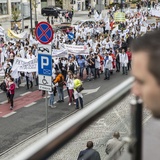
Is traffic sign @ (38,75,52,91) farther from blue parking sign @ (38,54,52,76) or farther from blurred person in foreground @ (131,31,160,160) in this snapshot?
blurred person in foreground @ (131,31,160,160)

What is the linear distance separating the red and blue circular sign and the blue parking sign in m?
0.70

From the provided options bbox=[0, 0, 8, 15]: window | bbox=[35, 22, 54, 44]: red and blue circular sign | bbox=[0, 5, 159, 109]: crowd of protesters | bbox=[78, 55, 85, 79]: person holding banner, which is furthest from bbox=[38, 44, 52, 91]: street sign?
bbox=[0, 0, 8, 15]: window

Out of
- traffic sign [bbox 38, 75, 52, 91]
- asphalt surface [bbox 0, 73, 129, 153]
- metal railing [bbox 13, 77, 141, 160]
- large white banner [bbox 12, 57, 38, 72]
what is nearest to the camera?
metal railing [bbox 13, 77, 141, 160]

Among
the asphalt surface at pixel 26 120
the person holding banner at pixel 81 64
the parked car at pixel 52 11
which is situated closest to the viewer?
the asphalt surface at pixel 26 120

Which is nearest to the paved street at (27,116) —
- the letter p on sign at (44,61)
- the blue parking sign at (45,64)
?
the blue parking sign at (45,64)

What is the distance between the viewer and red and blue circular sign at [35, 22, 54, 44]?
36.0 ft

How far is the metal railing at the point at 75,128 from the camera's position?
1325mm

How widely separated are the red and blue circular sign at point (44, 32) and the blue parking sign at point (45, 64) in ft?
2.28

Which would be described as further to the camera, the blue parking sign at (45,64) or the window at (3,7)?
the window at (3,7)

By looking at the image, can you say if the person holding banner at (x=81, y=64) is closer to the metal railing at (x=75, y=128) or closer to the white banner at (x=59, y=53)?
the white banner at (x=59, y=53)

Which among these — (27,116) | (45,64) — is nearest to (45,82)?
(45,64)

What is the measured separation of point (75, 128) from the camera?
152cm

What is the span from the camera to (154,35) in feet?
4.97

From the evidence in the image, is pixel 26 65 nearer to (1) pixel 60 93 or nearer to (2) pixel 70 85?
(1) pixel 60 93
